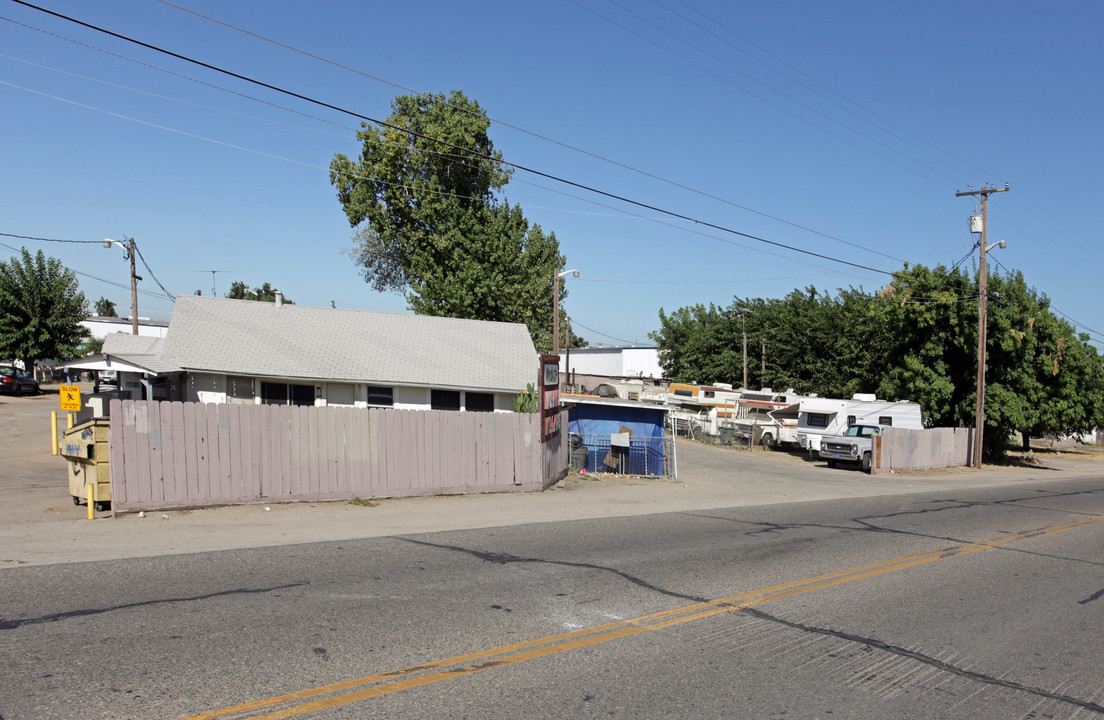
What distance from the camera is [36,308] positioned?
40.7 metres

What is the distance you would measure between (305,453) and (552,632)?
26.6 ft

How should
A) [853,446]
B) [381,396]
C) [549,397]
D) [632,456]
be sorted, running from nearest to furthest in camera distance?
[549,397] → [632,456] → [381,396] → [853,446]

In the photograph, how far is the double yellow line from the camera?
463 centimetres

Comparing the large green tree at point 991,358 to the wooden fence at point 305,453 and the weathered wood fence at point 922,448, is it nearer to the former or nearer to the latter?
the weathered wood fence at point 922,448

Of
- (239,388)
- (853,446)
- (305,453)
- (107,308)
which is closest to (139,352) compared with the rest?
(239,388)

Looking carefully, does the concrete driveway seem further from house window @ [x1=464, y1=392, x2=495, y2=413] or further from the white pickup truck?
house window @ [x1=464, y1=392, x2=495, y2=413]

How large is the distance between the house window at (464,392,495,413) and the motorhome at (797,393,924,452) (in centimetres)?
1598

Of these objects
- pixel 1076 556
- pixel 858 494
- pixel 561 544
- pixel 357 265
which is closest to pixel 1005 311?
pixel 858 494

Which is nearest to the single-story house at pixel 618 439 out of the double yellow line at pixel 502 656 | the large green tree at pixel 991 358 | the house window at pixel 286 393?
the house window at pixel 286 393

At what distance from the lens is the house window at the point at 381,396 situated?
2422 centimetres

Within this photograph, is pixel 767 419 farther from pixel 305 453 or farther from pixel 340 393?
pixel 305 453

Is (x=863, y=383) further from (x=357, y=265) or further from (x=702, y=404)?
(x=357, y=265)

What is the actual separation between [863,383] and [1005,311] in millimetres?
14113

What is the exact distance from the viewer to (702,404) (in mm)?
42531
